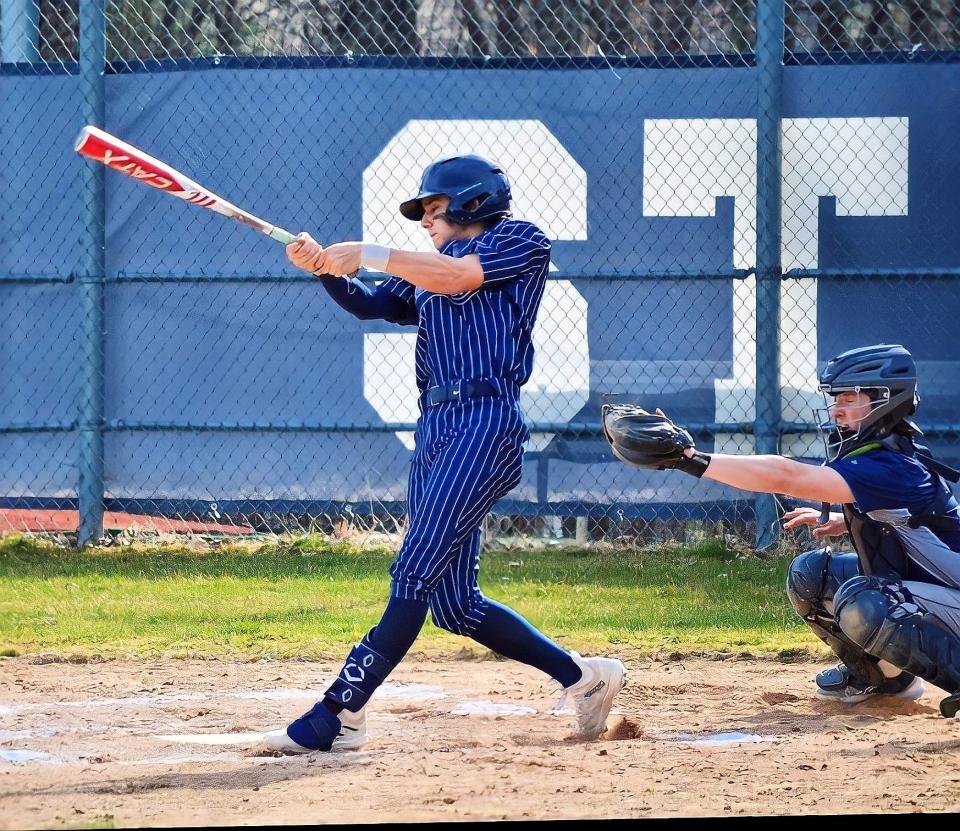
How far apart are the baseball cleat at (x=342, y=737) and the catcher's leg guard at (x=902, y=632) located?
152 centimetres

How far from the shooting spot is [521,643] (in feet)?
13.5

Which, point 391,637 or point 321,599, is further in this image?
point 321,599

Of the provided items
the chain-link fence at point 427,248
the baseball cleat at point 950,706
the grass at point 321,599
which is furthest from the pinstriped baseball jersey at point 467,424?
the chain-link fence at point 427,248

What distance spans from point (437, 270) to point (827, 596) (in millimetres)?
1819

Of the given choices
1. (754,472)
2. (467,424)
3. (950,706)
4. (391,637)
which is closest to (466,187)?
(467,424)

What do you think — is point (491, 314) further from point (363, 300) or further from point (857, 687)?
point (857, 687)

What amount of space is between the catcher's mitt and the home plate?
4.74ft

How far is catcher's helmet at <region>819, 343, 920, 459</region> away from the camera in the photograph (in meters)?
4.17

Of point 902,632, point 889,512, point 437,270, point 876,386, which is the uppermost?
point 437,270

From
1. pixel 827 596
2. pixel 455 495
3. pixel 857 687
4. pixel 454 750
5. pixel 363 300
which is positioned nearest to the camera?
pixel 455 495

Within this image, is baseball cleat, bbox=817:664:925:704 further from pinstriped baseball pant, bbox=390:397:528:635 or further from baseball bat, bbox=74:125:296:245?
baseball bat, bbox=74:125:296:245

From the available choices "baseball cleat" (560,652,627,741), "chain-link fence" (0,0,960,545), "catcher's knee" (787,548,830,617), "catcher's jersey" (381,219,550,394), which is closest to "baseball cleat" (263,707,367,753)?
"baseball cleat" (560,652,627,741)

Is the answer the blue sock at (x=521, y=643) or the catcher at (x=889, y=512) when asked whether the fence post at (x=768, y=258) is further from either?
the blue sock at (x=521, y=643)

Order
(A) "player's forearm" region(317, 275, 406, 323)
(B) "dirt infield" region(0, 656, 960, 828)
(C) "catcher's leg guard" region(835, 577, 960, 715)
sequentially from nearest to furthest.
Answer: (B) "dirt infield" region(0, 656, 960, 828) → (C) "catcher's leg guard" region(835, 577, 960, 715) → (A) "player's forearm" region(317, 275, 406, 323)
